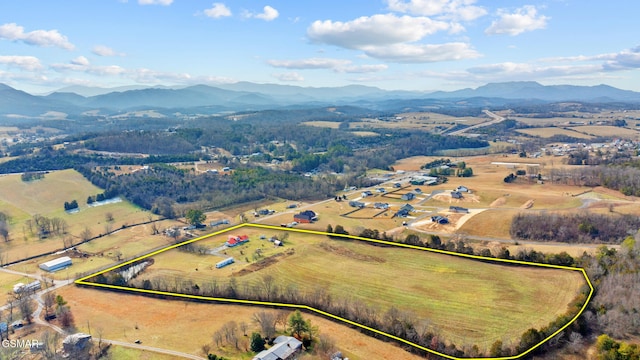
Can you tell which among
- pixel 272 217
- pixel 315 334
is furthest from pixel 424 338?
pixel 272 217

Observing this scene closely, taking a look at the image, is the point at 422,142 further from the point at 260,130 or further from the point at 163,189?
the point at 163,189

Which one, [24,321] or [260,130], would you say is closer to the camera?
[24,321]

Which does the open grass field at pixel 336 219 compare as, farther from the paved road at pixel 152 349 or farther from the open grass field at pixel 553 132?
the open grass field at pixel 553 132

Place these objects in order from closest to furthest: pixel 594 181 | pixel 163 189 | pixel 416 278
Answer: pixel 416 278, pixel 594 181, pixel 163 189

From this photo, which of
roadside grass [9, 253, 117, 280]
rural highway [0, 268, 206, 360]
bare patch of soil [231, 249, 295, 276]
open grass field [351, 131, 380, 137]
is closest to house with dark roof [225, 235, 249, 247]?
bare patch of soil [231, 249, 295, 276]

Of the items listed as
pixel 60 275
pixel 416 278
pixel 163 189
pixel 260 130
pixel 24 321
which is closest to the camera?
pixel 24 321

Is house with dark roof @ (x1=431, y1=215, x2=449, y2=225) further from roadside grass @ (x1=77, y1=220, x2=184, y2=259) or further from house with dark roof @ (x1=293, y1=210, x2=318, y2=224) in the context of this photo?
roadside grass @ (x1=77, y1=220, x2=184, y2=259)
